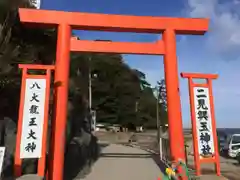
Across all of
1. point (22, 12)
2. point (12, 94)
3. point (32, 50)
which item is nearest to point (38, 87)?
point (22, 12)

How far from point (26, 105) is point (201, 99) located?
17.7 feet


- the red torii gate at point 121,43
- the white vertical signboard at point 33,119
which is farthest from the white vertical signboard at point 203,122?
the white vertical signboard at point 33,119

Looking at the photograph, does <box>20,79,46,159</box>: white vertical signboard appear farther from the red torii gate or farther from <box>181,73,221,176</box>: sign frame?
A: <box>181,73,221,176</box>: sign frame

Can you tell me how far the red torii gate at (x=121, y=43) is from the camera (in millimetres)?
8562

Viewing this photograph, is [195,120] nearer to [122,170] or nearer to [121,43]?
[121,43]

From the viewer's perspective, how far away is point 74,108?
50.8ft

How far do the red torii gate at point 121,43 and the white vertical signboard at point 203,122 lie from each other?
61 cm

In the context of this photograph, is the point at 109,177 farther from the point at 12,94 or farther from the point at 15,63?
the point at 15,63

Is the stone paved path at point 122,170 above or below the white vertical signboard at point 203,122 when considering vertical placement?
below

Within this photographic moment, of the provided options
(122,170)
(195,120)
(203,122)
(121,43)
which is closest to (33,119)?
(121,43)

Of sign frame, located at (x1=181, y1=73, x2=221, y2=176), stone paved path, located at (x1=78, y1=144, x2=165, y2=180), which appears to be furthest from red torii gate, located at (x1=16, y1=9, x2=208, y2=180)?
stone paved path, located at (x1=78, y1=144, x2=165, y2=180)

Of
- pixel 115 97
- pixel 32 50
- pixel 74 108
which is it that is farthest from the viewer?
pixel 115 97

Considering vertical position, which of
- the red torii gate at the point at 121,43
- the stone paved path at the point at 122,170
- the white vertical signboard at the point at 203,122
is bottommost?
the stone paved path at the point at 122,170

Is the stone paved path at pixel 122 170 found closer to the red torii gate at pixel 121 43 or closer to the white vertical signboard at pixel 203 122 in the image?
the white vertical signboard at pixel 203 122
